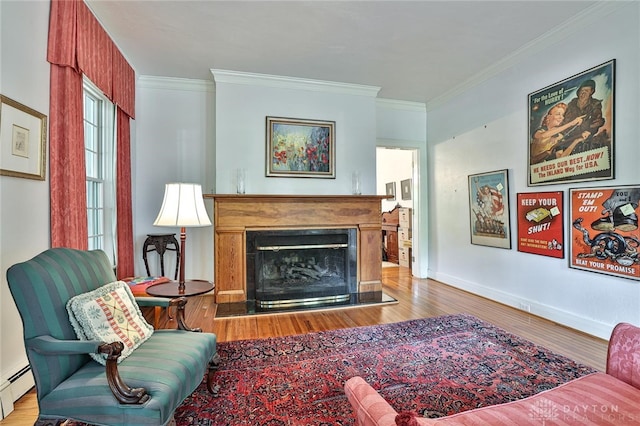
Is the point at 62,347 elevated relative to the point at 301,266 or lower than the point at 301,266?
elevated

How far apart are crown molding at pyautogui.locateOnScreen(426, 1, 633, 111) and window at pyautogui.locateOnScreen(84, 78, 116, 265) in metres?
4.68

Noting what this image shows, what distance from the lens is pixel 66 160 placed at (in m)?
2.35

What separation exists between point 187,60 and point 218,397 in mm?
3672

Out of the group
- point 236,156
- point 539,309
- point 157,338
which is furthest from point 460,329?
point 236,156

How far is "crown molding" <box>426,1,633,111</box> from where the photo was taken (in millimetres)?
2736

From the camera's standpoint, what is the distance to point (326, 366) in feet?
7.59

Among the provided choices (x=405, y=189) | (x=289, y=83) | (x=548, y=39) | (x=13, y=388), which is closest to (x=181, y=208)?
(x=13, y=388)

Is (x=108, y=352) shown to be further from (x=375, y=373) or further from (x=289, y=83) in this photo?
(x=289, y=83)

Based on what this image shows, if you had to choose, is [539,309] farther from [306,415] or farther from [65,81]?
[65,81]

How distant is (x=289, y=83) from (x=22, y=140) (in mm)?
3045

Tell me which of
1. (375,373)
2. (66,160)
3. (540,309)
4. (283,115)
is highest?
(283,115)

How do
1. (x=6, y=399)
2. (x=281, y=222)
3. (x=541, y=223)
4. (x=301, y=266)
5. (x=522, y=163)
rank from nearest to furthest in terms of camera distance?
(x=6, y=399)
(x=541, y=223)
(x=522, y=163)
(x=281, y=222)
(x=301, y=266)

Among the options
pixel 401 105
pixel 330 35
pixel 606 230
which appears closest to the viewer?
pixel 606 230

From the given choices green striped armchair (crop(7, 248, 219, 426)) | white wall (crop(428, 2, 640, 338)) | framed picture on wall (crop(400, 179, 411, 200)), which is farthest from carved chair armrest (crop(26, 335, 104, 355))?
framed picture on wall (crop(400, 179, 411, 200))
